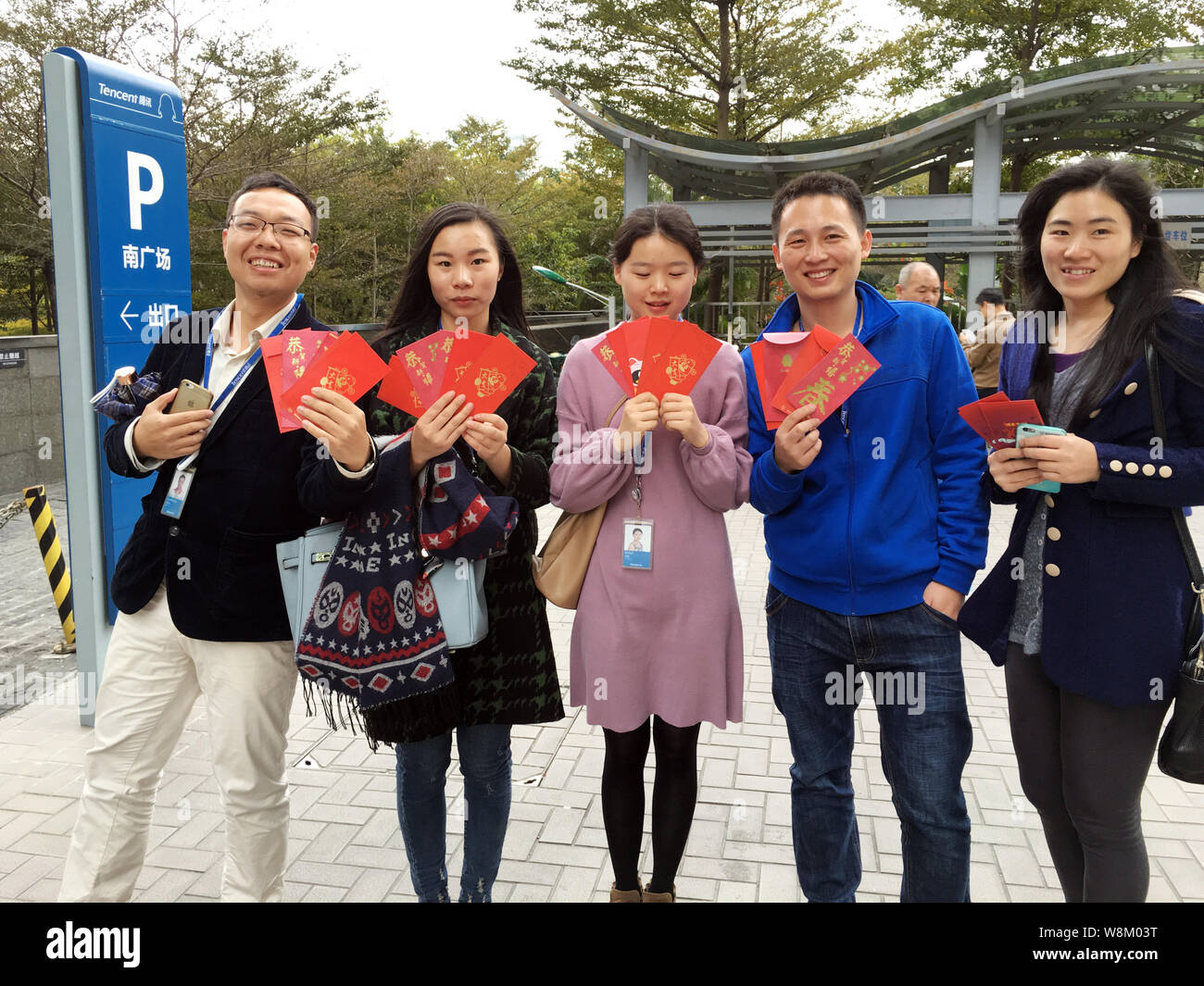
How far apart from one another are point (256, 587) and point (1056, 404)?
2.03 meters

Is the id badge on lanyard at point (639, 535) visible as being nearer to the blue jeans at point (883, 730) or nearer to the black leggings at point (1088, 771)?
the blue jeans at point (883, 730)

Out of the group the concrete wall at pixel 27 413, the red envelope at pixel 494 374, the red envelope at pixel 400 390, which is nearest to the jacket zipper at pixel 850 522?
the red envelope at pixel 494 374

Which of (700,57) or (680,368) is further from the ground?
(700,57)

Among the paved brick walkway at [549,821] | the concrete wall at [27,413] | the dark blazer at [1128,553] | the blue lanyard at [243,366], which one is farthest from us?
the concrete wall at [27,413]

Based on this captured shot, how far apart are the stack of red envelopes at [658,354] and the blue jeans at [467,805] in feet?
3.36

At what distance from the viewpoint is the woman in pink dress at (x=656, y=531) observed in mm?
2391

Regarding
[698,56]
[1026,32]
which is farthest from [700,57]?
[1026,32]

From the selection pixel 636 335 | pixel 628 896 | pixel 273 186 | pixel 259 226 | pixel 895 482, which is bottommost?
pixel 628 896

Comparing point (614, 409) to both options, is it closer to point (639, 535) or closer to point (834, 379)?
point (639, 535)

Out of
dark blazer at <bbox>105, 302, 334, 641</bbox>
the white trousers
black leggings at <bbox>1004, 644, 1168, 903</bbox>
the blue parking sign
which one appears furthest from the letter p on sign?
black leggings at <bbox>1004, 644, 1168, 903</bbox>

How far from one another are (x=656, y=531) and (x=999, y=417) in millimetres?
890

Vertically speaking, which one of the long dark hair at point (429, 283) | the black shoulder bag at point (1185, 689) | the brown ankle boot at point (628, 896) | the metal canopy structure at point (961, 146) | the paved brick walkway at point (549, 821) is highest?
the metal canopy structure at point (961, 146)

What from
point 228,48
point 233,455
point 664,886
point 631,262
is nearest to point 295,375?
point 233,455

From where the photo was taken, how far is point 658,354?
7.27ft
